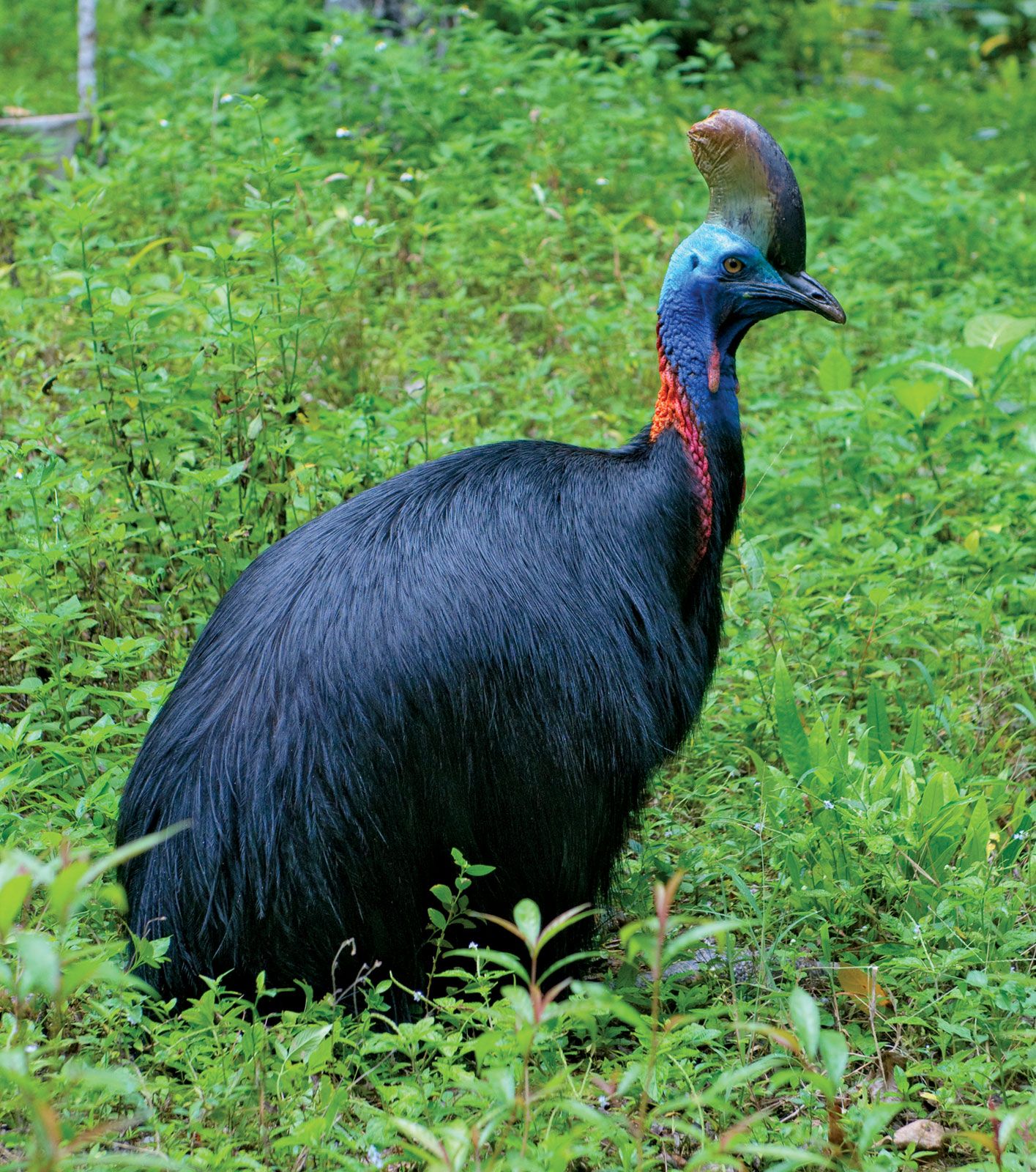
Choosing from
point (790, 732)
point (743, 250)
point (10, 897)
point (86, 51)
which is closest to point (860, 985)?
point (790, 732)

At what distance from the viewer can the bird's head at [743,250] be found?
2.62 metres

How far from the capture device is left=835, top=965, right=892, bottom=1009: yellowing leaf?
2.45m

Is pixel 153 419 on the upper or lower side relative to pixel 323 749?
upper

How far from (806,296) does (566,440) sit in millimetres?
1497

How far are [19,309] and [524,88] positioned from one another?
2905 mm

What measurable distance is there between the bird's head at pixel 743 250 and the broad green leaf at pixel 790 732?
0.76m

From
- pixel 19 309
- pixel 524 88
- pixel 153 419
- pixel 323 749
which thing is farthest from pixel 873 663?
pixel 524 88

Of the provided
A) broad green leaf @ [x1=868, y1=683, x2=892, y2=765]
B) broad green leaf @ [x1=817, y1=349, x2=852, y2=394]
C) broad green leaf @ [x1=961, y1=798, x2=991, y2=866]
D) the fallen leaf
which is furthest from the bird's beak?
broad green leaf @ [x1=817, y1=349, x2=852, y2=394]

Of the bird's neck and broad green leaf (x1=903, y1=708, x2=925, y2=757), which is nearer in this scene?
the bird's neck

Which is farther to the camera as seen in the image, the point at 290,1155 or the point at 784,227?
the point at 784,227

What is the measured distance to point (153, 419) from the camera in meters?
3.26

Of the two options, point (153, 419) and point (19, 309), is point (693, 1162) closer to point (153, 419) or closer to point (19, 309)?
point (153, 419)

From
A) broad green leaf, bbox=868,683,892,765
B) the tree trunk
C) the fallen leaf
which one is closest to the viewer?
the fallen leaf

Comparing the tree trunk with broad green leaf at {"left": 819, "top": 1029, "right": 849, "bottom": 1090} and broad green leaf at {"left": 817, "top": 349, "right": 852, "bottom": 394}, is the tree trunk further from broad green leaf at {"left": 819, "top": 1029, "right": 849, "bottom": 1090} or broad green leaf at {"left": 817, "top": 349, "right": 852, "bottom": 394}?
broad green leaf at {"left": 819, "top": 1029, "right": 849, "bottom": 1090}
